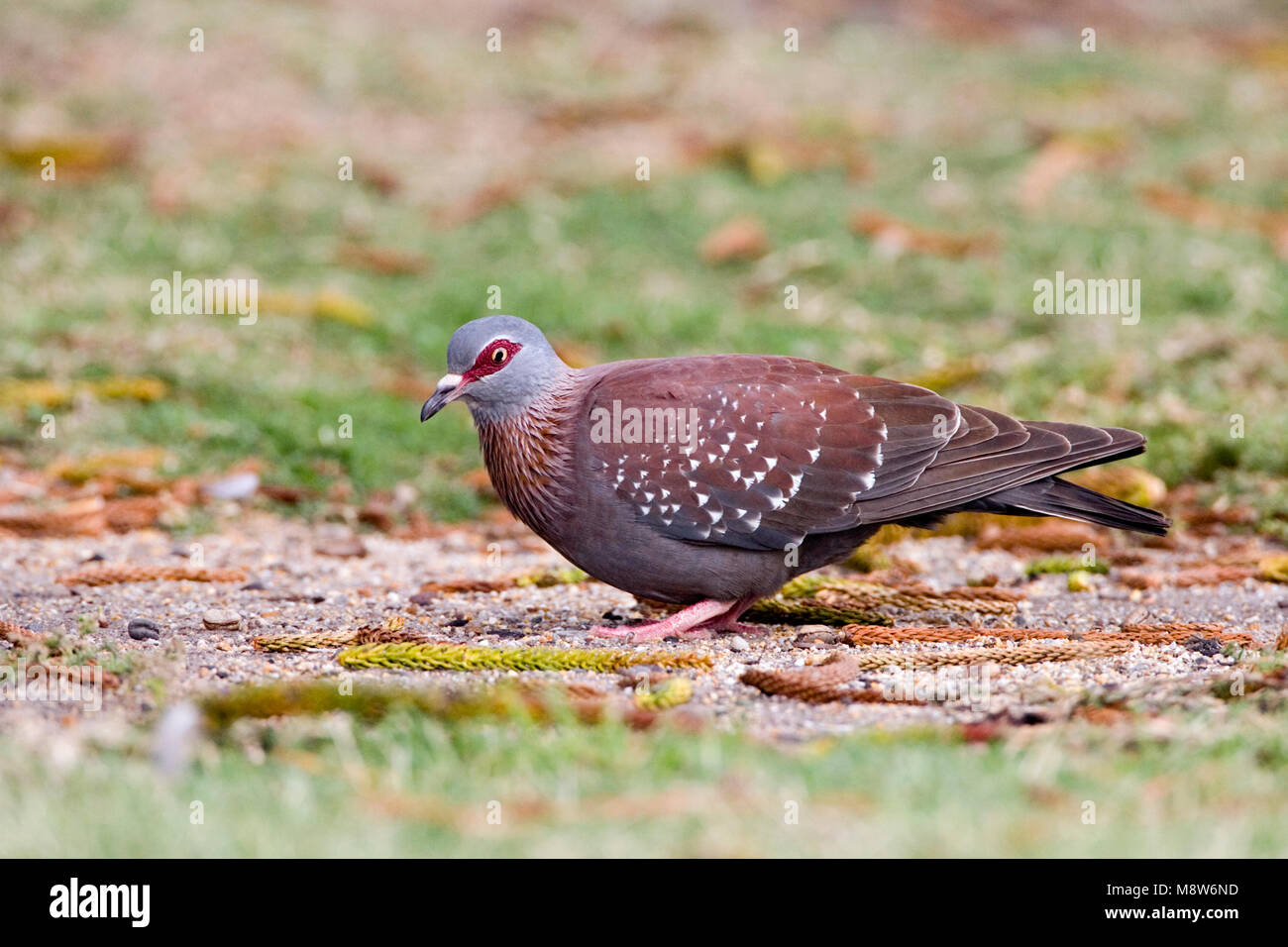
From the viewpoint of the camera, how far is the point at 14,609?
6.02 m

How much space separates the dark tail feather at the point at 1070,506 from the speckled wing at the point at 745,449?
0.34 m

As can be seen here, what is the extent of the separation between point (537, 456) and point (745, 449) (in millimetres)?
824

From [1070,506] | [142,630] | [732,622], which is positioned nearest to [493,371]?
[732,622]

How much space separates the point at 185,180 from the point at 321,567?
674 cm

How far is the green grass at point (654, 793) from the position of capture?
3447 millimetres

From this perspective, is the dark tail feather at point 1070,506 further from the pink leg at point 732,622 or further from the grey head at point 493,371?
the grey head at point 493,371

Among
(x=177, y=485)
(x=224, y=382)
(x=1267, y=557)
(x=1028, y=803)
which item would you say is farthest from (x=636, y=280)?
(x=1028, y=803)

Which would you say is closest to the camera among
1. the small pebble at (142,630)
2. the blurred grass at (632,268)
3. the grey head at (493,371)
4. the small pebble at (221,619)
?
Result: the small pebble at (142,630)

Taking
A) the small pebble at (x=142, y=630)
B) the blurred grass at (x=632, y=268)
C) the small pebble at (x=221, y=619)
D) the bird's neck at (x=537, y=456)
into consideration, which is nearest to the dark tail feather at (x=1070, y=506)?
the bird's neck at (x=537, y=456)

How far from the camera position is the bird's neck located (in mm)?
5996

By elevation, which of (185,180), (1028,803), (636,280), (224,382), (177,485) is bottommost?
(1028,803)

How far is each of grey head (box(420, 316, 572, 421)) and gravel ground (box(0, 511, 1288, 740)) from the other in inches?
34.7

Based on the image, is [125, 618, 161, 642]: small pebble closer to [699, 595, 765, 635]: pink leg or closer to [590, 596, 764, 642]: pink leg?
[590, 596, 764, 642]: pink leg

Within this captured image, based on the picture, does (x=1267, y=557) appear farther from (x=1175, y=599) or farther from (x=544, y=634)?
(x=544, y=634)
